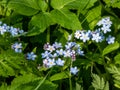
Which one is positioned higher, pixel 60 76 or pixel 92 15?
pixel 92 15

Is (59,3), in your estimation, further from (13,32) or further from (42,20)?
(13,32)

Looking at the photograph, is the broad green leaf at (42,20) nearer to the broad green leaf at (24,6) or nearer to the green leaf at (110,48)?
the broad green leaf at (24,6)

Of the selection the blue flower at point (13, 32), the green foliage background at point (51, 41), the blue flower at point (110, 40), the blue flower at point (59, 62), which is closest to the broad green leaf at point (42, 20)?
the green foliage background at point (51, 41)

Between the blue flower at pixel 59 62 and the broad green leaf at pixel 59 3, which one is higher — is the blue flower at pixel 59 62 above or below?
below

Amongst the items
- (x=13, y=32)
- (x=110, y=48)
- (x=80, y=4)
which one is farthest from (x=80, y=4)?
(x=13, y=32)

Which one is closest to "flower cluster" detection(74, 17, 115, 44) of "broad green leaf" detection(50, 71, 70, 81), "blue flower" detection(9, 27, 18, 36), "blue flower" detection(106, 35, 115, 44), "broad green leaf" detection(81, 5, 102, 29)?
"blue flower" detection(106, 35, 115, 44)

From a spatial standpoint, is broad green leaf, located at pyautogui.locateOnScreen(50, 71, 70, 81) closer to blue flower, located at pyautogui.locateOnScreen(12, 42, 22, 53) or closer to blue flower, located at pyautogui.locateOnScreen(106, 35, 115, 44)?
blue flower, located at pyautogui.locateOnScreen(12, 42, 22, 53)
